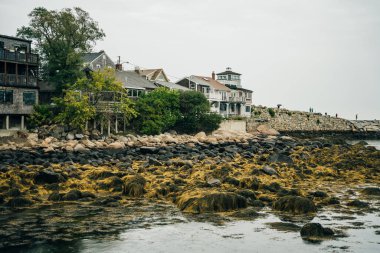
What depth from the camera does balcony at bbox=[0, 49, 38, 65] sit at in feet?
141

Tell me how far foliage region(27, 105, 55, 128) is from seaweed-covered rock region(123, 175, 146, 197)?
2714 cm

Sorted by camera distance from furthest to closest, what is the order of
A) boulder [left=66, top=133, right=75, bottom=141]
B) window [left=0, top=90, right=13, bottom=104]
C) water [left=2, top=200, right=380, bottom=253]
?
window [left=0, top=90, right=13, bottom=104] → boulder [left=66, top=133, right=75, bottom=141] → water [left=2, top=200, right=380, bottom=253]

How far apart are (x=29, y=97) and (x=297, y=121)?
58.2 m

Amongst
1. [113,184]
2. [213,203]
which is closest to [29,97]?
[113,184]

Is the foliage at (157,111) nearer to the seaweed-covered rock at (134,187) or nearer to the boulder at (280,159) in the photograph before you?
the boulder at (280,159)

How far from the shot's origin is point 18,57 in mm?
44562

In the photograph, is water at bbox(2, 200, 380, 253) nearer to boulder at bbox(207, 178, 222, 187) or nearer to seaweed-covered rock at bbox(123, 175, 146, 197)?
seaweed-covered rock at bbox(123, 175, 146, 197)

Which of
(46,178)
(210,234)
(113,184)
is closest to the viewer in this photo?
(210,234)

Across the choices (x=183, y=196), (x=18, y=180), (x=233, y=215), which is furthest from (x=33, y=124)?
(x=233, y=215)

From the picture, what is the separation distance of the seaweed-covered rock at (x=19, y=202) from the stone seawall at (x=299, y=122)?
192ft

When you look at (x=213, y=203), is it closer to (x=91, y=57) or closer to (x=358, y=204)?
(x=358, y=204)

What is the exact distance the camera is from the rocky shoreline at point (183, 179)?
56.2ft

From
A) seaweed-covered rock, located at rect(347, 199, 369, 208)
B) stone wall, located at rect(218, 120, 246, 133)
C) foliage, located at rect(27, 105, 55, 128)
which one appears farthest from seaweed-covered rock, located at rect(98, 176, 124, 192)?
stone wall, located at rect(218, 120, 246, 133)

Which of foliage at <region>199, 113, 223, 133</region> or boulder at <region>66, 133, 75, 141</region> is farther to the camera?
foliage at <region>199, 113, 223, 133</region>
